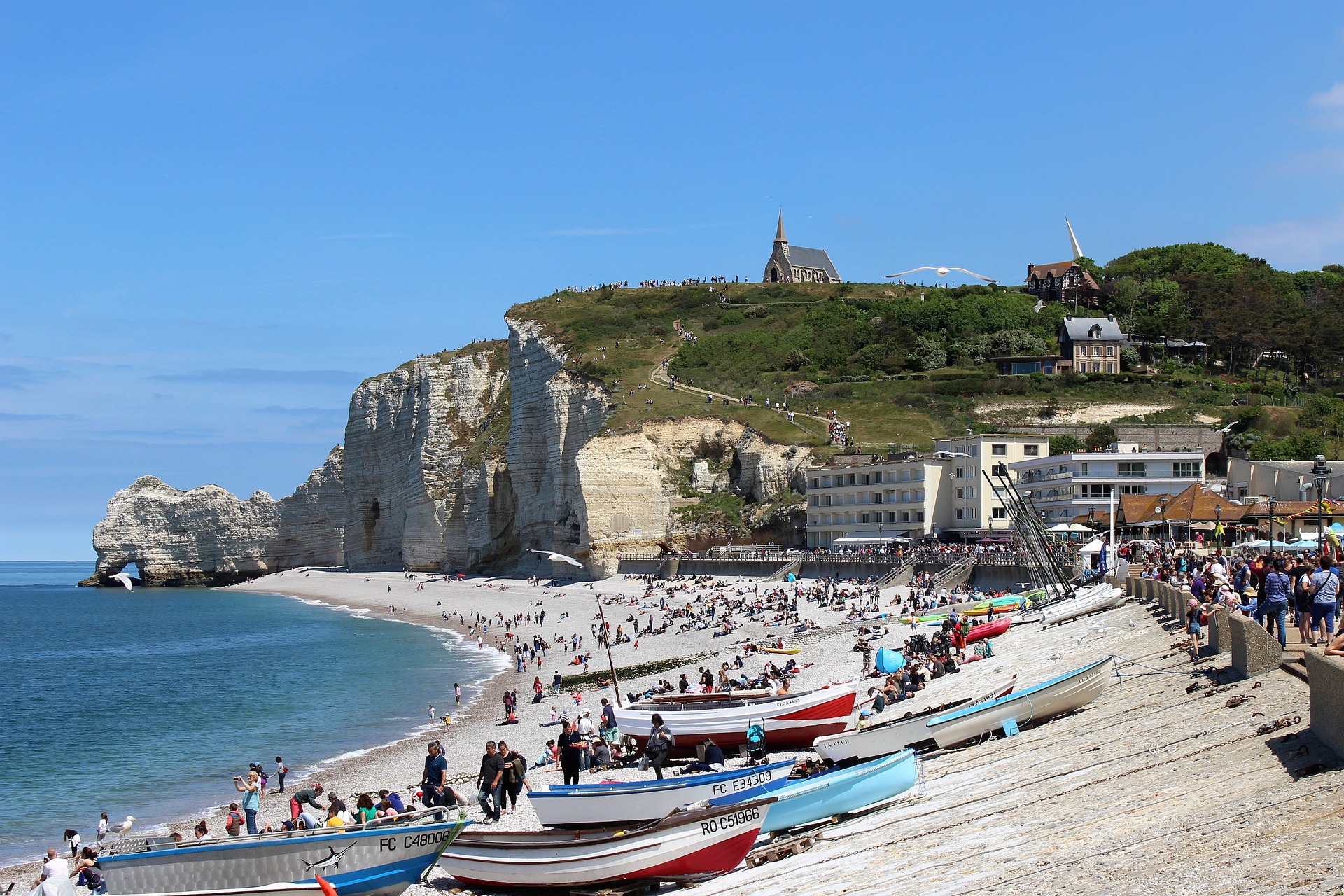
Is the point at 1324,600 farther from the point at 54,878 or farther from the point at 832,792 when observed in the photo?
the point at 54,878

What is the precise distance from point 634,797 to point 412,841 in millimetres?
3004

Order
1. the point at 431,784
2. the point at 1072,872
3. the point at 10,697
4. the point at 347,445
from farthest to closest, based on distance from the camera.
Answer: the point at 347,445 → the point at 10,697 → the point at 431,784 → the point at 1072,872

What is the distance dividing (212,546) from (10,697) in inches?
3458

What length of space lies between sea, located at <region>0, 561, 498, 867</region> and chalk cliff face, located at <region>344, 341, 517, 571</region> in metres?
21.4

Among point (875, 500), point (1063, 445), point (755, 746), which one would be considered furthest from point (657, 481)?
point (755, 746)

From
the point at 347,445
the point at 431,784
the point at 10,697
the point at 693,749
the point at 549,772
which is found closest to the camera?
the point at 431,784

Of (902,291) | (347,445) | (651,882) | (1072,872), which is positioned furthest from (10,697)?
(902,291)

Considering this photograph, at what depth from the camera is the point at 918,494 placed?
217 ft

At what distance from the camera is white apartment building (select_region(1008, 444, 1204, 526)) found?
6069 centimetres

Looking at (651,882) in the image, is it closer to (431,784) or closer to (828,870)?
(828,870)

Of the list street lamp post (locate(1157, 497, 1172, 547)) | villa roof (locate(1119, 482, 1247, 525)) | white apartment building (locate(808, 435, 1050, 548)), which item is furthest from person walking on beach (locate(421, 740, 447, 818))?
white apartment building (locate(808, 435, 1050, 548))

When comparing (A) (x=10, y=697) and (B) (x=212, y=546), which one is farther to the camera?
(B) (x=212, y=546)

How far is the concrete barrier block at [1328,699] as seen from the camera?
1107 cm

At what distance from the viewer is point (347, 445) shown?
4879 inches
